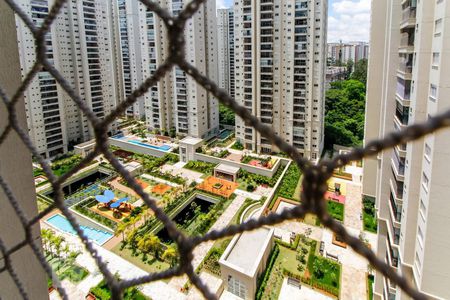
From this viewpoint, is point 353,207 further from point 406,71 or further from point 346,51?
point 346,51

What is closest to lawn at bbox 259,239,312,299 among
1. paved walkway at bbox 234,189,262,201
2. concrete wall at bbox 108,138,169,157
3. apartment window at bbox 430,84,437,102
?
paved walkway at bbox 234,189,262,201

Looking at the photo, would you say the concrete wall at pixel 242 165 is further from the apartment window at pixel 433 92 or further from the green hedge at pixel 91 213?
the apartment window at pixel 433 92

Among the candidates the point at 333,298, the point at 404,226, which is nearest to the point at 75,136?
the point at 333,298

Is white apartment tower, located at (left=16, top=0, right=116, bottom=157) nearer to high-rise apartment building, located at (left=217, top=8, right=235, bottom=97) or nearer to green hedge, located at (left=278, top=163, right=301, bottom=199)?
high-rise apartment building, located at (left=217, top=8, right=235, bottom=97)

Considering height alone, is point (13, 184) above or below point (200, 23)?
below

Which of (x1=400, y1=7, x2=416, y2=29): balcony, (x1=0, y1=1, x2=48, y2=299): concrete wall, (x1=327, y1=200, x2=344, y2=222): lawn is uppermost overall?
(x1=400, y1=7, x2=416, y2=29): balcony

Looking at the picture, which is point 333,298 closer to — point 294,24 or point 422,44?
point 422,44

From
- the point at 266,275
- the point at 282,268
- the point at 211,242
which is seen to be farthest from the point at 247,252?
the point at 211,242
